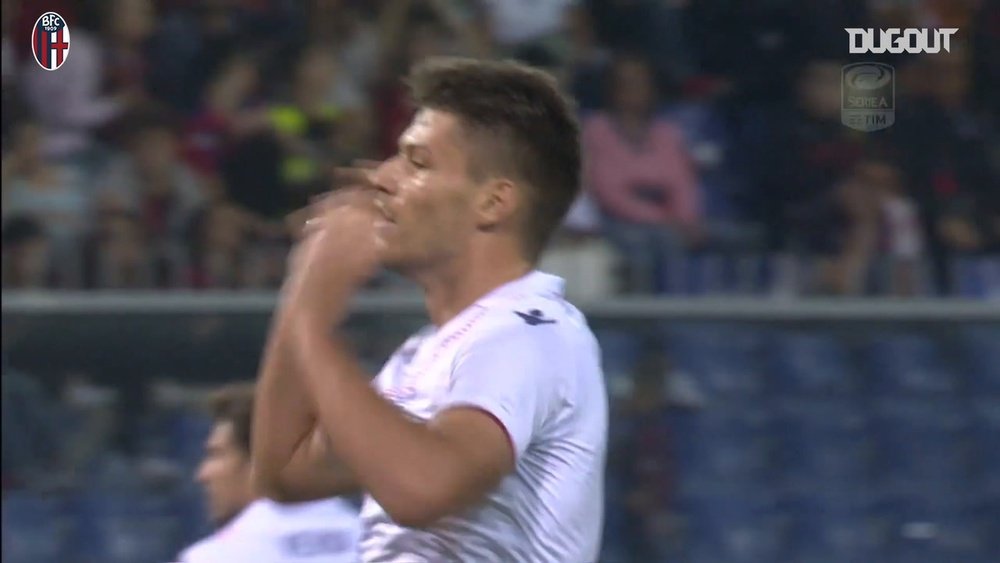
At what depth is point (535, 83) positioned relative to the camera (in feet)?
7.32

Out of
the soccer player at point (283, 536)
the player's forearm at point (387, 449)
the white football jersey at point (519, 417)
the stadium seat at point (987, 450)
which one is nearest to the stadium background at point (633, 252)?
the stadium seat at point (987, 450)

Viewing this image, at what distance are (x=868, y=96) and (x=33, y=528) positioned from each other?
3016mm

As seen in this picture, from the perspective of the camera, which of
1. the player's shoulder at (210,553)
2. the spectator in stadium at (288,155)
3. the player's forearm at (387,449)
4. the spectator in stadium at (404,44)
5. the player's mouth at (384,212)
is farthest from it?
the spectator in stadium at (404,44)

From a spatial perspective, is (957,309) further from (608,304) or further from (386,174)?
(386,174)

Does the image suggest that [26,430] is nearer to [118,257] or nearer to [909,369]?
[118,257]

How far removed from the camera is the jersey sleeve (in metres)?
1.99

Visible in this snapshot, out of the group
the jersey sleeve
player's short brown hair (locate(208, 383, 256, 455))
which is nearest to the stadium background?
player's short brown hair (locate(208, 383, 256, 455))

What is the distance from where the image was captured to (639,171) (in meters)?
5.76

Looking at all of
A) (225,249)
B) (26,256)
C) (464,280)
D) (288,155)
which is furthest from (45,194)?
(464,280)

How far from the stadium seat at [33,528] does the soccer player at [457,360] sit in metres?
3.18

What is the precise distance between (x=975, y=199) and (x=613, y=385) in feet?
4.55

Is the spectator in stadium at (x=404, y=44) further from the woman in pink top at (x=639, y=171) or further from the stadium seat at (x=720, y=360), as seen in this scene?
the stadium seat at (x=720, y=360)

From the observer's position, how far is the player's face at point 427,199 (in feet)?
7.02

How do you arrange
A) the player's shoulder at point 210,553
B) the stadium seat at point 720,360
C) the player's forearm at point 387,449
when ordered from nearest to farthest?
the player's forearm at point 387,449 → the player's shoulder at point 210,553 → the stadium seat at point 720,360
